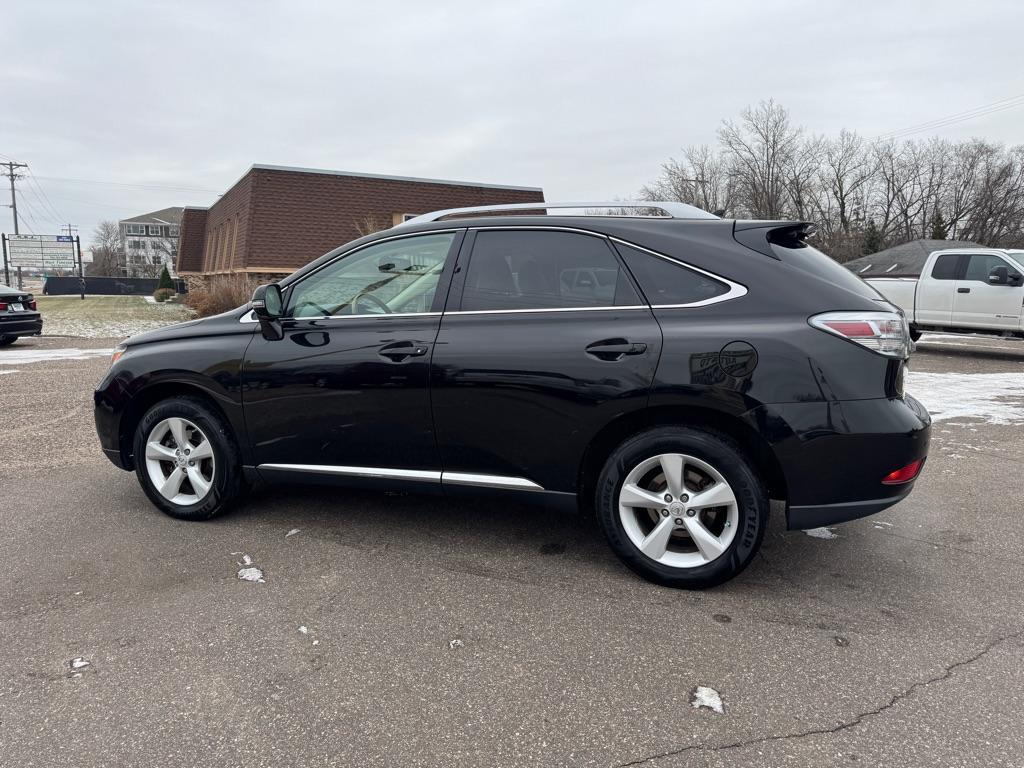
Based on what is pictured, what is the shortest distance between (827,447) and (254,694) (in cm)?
247

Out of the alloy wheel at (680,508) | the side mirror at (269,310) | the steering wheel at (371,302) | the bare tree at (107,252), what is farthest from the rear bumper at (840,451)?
the bare tree at (107,252)

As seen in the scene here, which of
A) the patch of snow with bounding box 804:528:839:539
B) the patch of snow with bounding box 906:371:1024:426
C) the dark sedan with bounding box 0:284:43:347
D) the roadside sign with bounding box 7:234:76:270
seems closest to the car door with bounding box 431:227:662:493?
the patch of snow with bounding box 804:528:839:539

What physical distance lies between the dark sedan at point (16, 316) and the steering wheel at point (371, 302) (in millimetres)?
12846

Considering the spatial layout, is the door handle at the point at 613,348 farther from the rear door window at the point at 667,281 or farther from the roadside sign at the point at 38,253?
the roadside sign at the point at 38,253

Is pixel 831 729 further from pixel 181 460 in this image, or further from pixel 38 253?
pixel 38 253

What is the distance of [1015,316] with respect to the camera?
11617 millimetres

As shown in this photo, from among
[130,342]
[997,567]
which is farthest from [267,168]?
[997,567]

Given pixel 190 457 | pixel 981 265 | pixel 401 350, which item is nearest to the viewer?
pixel 401 350

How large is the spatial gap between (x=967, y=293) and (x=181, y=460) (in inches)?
511

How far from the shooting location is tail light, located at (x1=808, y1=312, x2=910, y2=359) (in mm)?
2988

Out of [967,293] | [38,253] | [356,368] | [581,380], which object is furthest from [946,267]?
[38,253]

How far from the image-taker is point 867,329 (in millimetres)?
2998

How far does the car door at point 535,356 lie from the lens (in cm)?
321

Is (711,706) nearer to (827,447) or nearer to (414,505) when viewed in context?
(827,447)
